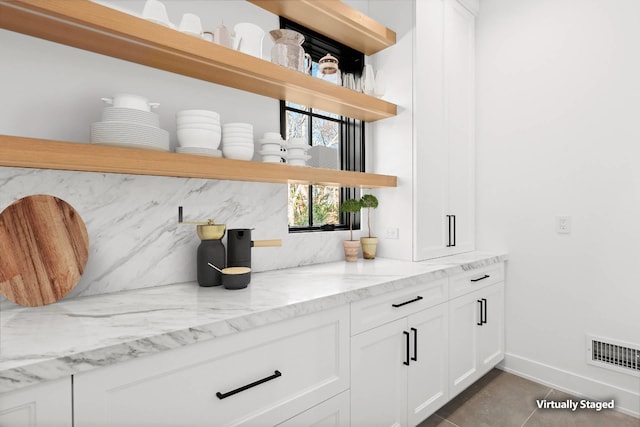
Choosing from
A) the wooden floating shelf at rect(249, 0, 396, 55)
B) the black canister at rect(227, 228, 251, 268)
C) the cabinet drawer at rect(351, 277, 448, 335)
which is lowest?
the cabinet drawer at rect(351, 277, 448, 335)

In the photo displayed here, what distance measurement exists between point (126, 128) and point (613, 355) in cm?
293

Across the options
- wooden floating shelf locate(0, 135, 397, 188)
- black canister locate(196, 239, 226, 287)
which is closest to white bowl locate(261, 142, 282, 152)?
wooden floating shelf locate(0, 135, 397, 188)

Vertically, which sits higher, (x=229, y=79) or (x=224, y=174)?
(x=229, y=79)

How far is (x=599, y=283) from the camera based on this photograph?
6.89 ft

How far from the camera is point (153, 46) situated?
1.24m

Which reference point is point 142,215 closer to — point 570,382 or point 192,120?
point 192,120

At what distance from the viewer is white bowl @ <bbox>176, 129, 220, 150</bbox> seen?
138 cm

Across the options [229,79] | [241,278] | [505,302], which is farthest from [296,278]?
[505,302]

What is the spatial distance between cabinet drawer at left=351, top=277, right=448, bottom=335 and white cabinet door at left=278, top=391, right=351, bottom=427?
0.28m

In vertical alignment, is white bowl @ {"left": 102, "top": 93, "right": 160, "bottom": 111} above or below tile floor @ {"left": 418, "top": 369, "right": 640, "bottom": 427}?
above

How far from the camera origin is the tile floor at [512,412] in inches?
74.2

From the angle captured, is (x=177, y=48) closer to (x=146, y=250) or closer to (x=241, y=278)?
(x=146, y=250)

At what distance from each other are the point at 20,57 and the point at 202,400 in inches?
52.9

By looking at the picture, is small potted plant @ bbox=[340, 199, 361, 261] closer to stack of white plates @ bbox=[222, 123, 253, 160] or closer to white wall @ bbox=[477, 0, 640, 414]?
stack of white plates @ bbox=[222, 123, 253, 160]
